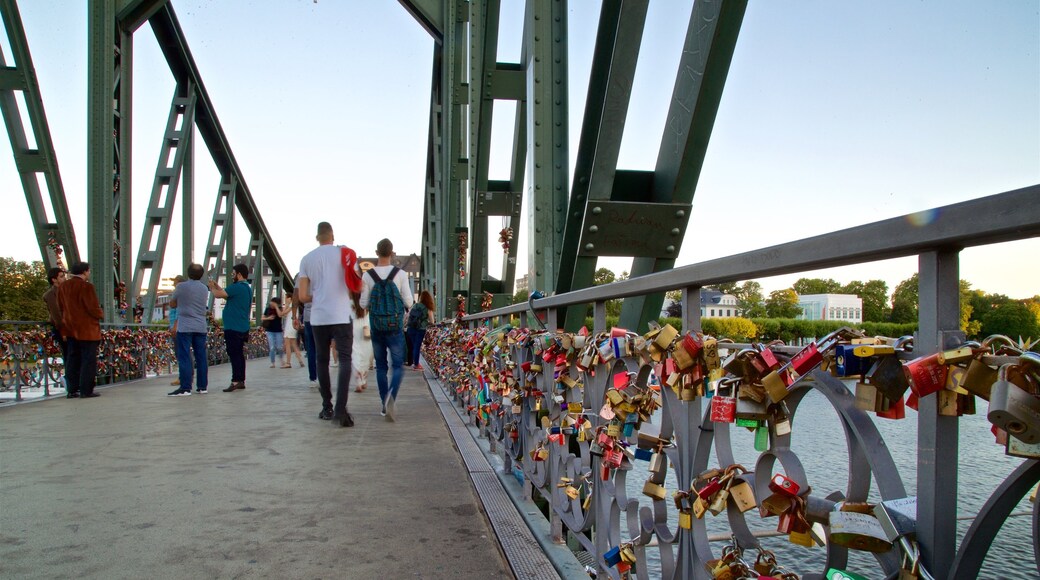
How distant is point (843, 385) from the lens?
0.97 metres

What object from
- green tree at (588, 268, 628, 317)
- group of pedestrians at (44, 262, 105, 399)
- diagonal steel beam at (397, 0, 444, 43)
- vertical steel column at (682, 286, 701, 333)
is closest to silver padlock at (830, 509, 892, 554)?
vertical steel column at (682, 286, 701, 333)

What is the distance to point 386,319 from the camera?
6.26 metres

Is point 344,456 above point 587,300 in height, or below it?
below

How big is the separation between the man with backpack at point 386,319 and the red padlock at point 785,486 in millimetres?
5284

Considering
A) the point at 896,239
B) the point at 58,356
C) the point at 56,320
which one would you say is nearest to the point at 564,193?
the point at 896,239

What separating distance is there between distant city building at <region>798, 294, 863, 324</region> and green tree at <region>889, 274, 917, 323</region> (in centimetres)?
12

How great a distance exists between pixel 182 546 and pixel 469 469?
166 centimetres

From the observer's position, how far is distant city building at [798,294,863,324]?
115 cm

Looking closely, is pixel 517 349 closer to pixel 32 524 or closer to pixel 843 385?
pixel 32 524

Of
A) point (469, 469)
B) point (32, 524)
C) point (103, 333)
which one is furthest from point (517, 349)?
point (103, 333)

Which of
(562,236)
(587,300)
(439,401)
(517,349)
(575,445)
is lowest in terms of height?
(439,401)

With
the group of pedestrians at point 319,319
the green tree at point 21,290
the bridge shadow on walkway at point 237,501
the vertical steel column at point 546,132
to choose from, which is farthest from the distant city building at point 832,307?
the green tree at point 21,290

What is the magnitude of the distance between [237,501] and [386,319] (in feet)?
10.1

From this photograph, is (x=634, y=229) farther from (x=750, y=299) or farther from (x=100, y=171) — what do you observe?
(x=100, y=171)
